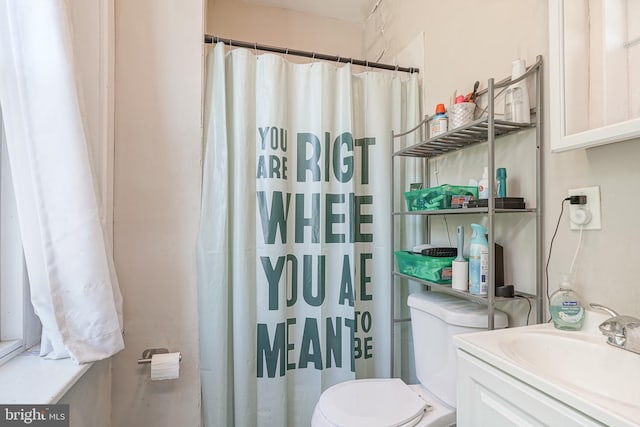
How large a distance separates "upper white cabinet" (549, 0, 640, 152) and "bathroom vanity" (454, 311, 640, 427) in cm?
50

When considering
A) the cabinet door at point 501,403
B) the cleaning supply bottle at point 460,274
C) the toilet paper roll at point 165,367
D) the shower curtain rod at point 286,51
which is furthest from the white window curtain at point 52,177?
the cleaning supply bottle at point 460,274

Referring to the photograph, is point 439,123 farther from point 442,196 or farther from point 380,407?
point 380,407

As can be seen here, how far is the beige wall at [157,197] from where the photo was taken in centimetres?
119

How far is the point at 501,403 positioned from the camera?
652mm

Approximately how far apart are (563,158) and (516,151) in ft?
0.56

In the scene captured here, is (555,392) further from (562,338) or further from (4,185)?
(4,185)

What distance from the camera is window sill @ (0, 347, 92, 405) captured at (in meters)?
0.71

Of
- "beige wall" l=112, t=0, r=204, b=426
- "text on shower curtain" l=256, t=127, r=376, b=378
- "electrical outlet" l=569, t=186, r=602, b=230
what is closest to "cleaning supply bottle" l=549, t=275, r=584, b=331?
"electrical outlet" l=569, t=186, r=602, b=230

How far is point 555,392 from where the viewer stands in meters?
0.54

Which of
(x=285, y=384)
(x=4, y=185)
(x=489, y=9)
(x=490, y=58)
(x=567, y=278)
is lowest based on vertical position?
(x=285, y=384)

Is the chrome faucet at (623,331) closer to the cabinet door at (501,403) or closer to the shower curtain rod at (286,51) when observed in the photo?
the cabinet door at (501,403)

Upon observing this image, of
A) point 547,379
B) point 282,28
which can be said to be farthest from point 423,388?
point 282,28

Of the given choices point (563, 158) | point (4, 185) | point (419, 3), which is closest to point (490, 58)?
point (563, 158)

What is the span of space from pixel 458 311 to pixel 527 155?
1.90 ft
